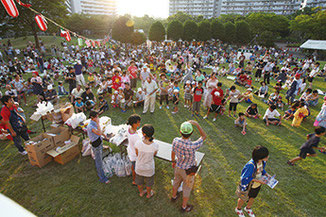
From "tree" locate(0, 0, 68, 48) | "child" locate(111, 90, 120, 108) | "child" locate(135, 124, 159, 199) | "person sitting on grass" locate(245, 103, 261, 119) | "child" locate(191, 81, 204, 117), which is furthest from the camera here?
"tree" locate(0, 0, 68, 48)

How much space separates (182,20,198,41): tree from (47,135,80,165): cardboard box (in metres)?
46.1

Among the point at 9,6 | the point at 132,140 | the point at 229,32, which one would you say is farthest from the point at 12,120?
the point at 229,32

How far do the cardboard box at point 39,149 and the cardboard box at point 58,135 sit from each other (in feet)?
0.33

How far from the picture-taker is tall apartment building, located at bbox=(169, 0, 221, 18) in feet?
331

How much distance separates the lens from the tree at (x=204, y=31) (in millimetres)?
44844

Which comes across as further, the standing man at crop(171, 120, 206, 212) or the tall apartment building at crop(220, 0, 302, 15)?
the tall apartment building at crop(220, 0, 302, 15)

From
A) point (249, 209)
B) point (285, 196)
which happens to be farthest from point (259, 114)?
point (249, 209)

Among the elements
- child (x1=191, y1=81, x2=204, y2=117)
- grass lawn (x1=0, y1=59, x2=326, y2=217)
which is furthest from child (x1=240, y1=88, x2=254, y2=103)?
grass lawn (x1=0, y1=59, x2=326, y2=217)

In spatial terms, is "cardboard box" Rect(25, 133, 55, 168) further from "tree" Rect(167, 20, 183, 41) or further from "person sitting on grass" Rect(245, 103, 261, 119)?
"tree" Rect(167, 20, 183, 41)

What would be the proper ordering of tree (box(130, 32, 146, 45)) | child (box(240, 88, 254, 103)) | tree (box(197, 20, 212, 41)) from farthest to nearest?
tree (box(197, 20, 212, 41)) → tree (box(130, 32, 146, 45)) → child (box(240, 88, 254, 103))

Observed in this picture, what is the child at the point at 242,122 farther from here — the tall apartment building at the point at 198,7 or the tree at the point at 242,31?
the tall apartment building at the point at 198,7

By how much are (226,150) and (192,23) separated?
45808 mm

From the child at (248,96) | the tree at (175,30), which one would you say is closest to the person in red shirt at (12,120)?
the child at (248,96)

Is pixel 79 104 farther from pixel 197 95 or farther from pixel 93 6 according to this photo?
pixel 93 6
